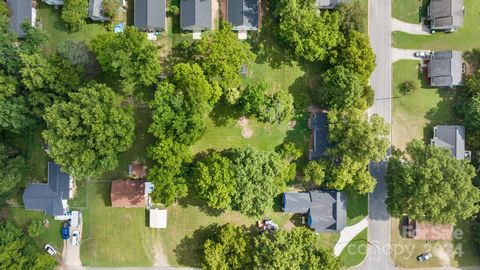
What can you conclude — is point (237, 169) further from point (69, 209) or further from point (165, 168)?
point (69, 209)

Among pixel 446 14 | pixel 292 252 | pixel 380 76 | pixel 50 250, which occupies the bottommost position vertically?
pixel 50 250

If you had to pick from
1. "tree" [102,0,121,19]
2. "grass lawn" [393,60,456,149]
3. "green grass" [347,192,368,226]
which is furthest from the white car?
"grass lawn" [393,60,456,149]

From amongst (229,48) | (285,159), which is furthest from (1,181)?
(285,159)

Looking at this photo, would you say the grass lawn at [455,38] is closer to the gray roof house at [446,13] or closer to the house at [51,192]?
the gray roof house at [446,13]

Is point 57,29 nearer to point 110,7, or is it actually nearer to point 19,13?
point 19,13

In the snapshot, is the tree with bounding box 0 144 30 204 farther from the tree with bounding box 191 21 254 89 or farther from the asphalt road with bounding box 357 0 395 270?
the asphalt road with bounding box 357 0 395 270

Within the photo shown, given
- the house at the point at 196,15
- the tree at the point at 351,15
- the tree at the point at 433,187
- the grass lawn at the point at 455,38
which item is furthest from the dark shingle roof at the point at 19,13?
the tree at the point at 433,187

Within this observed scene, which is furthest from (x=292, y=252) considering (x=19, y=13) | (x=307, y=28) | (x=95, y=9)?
(x=19, y=13)

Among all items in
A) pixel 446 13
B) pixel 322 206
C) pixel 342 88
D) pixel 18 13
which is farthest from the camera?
pixel 322 206
